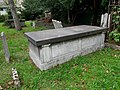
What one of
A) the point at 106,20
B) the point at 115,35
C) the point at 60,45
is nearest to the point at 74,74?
the point at 60,45

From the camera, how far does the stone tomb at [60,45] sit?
414 centimetres

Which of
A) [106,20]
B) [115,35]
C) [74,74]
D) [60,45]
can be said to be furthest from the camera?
[106,20]

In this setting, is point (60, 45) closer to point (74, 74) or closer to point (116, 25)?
point (74, 74)

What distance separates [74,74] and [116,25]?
3.17m

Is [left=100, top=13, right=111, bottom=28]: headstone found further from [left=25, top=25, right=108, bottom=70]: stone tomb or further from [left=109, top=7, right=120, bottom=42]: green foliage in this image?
[left=25, top=25, right=108, bottom=70]: stone tomb

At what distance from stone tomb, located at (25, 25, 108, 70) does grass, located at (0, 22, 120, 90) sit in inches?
8.0

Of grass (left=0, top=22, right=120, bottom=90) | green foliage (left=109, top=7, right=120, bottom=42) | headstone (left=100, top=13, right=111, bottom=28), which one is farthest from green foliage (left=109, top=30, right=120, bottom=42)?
grass (left=0, top=22, right=120, bottom=90)

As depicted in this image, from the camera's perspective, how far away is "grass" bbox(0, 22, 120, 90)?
3459 mm

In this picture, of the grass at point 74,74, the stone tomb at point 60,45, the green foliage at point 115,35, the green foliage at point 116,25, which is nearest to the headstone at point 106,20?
the green foliage at point 116,25

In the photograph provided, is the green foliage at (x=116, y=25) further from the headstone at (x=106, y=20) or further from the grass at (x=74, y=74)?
the grass at (x=74, y=74)

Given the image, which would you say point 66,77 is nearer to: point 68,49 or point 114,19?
point 68,49

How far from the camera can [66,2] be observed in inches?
340

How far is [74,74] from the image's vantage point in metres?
3.94

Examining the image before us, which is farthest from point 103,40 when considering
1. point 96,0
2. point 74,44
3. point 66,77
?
point 96,0
